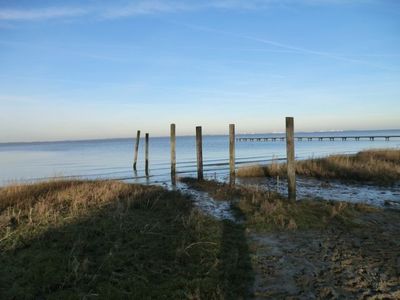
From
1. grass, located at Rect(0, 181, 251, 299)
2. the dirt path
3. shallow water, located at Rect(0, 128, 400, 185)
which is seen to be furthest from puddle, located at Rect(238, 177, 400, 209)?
shallow water, located at Rect(0, 128, 400, 185)

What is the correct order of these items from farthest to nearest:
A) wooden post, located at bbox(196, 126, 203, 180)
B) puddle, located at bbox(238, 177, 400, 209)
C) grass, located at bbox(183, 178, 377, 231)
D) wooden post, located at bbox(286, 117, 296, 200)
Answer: wooden post, located at bbox(196, 126, 203, 180) < puddle, located at bbox(238, 177, 400, 209) < wooden post, located at bbox(286, 117, 296, 200) < grass, located at bbox(183, 178, 377, 231)

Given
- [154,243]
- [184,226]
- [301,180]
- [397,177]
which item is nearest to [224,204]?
[184,226]

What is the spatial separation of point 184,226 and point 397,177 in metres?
13.3

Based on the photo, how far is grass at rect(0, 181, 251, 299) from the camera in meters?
5.49

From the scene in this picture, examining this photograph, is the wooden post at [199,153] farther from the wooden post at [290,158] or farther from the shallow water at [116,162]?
the wooden post at [290,158]

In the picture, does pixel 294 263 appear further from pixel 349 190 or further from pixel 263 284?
pixel 349 190

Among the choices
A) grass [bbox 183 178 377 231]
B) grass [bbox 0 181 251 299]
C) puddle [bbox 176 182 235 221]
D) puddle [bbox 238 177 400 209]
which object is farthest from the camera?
puddle [bbox 238 177 400 209]

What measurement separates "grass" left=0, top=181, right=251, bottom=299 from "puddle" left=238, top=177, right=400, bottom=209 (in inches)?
232

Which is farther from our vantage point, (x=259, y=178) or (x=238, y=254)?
(x=259, y=178)

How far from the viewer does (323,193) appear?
1490 centimetres

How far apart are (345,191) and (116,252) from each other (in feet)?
36.4

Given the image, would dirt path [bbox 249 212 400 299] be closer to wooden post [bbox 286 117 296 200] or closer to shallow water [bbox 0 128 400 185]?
wooden post [bbox 286 117 296 200]

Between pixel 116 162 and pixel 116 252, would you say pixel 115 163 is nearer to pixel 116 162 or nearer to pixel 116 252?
pixel 116 162

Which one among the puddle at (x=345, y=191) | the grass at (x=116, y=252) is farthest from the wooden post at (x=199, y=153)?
the grass at (x=116, y=252)
